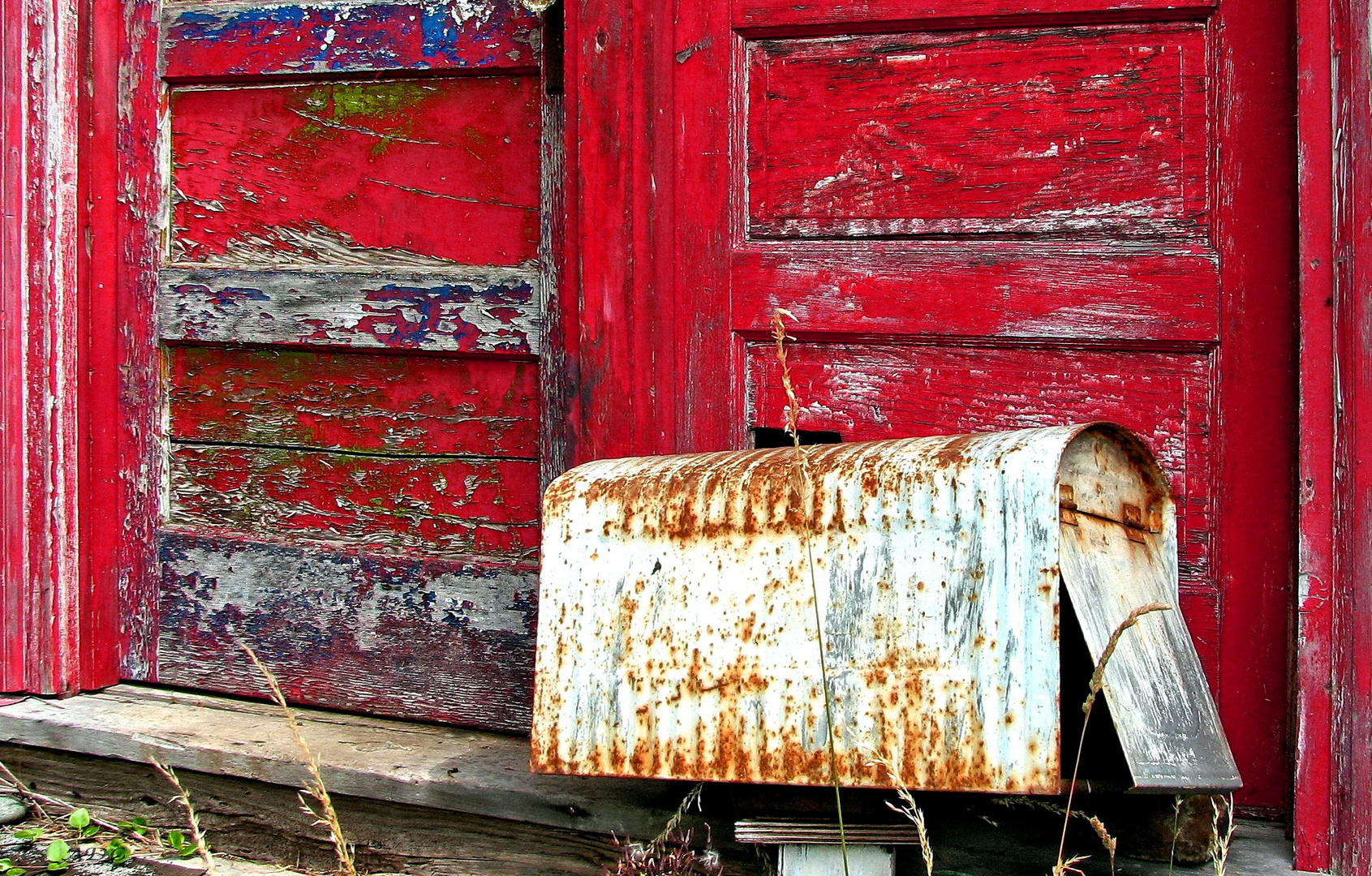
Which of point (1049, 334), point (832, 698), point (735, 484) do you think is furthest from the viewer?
point (1049, 334)

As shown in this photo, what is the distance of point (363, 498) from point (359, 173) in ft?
2.39

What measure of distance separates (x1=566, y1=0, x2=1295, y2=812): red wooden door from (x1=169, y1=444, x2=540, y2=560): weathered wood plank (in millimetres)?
303

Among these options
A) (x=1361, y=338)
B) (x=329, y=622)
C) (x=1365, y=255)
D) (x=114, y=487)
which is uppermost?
(x=1365, y=255)

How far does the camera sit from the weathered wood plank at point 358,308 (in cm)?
246

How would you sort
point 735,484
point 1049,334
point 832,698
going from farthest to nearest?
point 1049,334 → point 735,484 → point 832,698

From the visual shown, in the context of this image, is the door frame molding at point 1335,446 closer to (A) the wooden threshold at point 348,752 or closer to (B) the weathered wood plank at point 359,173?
(A) the wooden threshold at point 348,752

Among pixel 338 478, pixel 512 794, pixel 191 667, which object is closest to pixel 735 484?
pixel 512 794

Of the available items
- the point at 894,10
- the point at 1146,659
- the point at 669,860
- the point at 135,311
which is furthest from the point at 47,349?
the point at 1146,659

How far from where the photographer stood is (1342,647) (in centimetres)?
176

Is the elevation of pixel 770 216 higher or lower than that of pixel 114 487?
higher

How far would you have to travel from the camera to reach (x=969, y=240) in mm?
2072

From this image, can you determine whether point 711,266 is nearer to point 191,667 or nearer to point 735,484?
point 735,484

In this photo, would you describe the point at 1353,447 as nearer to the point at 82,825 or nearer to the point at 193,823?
the point at 193,823

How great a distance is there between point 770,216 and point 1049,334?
557 millimetres
